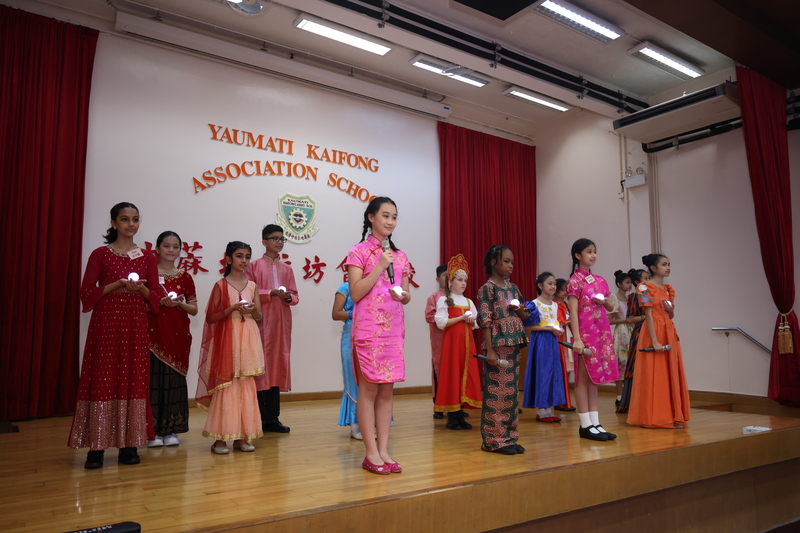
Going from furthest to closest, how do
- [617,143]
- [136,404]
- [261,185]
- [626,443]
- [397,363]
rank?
[617,143] → [261,185] → [626,443] → [136,404] → [397,363]

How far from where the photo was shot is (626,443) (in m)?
3.48

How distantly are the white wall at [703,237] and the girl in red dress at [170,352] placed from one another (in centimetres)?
531

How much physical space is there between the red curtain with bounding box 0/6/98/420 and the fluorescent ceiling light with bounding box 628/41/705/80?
5390 mm

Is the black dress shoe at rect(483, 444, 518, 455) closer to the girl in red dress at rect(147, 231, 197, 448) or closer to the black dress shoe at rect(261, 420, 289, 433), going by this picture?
the black dress shoe at rect(261, 420, 289, 433)

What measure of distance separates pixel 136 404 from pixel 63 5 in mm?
3999

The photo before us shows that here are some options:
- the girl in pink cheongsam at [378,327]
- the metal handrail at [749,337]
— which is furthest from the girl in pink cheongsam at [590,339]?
the metal handrail at [749,337]

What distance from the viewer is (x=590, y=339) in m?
3.68

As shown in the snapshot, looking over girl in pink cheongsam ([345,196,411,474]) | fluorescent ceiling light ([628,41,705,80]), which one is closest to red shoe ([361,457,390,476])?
girl in pink cheongsam ([345,196,411,474])

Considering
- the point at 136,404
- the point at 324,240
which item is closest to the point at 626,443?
the point at 136,404

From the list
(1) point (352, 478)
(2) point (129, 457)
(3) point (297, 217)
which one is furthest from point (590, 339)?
(3) point (297, 217)

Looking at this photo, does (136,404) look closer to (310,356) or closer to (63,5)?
(310,356)

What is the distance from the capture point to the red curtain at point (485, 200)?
725 centimetres

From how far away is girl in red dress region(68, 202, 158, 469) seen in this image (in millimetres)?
2789

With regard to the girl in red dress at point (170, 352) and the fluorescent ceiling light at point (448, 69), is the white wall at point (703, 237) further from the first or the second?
the girl in red dress at point (170, 352)
